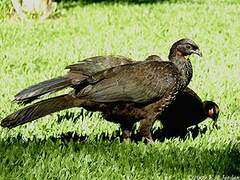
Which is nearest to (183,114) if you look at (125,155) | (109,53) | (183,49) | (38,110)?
(183,49)

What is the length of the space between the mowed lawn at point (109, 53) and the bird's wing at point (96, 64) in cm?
63

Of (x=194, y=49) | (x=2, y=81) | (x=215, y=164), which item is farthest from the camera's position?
(x=2, y=81)

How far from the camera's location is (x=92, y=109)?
235 inches

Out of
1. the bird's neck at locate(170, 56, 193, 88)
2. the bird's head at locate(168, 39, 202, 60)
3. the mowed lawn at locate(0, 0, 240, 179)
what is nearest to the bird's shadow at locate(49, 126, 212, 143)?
the mowed lawn at locate(0, 0, 240, 179)

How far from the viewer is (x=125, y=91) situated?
5941mm

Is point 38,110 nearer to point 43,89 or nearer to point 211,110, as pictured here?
point 43,89

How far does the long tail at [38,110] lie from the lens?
5703 mm

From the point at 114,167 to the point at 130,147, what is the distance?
0.63 m

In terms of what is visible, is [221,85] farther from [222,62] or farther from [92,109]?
[92,109]

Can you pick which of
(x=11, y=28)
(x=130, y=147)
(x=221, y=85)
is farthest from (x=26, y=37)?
(x=130, y=147)

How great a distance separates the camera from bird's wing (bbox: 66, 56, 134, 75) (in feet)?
20.0

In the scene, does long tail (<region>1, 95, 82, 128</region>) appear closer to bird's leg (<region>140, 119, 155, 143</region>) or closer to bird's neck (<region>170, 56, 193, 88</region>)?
bird's leg (<region>140, 119, 155, 143</region>)

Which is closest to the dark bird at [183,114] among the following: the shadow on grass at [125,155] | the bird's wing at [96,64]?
the shadow on grass at [125,155]

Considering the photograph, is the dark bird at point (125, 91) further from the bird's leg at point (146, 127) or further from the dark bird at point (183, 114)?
the dark bird at point (183, 114)
